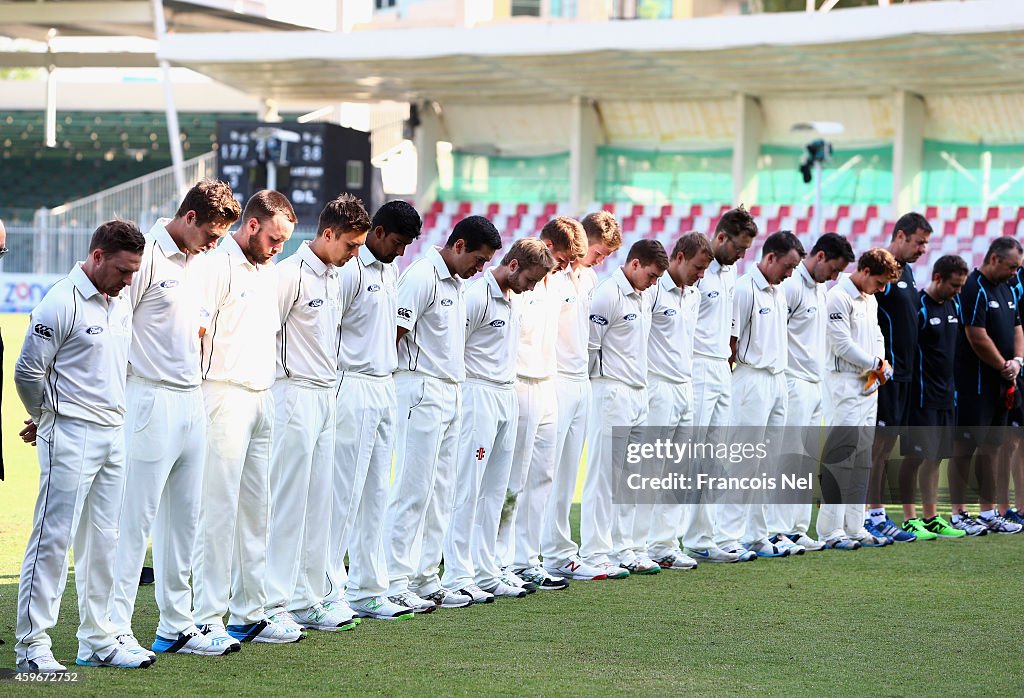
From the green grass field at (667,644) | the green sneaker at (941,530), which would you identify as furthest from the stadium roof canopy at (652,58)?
the green grass field at (667,644)

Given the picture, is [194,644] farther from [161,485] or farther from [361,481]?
[361,481]

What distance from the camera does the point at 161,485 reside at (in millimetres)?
6523

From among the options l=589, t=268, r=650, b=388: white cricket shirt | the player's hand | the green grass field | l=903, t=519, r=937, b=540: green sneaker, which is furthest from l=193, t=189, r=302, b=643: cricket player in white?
l=903, t=519, r=937, b=540: green sneaker

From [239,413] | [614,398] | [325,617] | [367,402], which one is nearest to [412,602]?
[325,617]

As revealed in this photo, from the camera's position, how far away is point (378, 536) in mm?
7852

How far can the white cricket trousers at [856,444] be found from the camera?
11.0 metres

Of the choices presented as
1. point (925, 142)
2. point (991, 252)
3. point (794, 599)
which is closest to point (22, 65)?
point (925, 142)

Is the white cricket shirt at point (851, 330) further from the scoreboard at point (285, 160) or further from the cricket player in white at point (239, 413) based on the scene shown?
the scoreboard at point (285, 160)

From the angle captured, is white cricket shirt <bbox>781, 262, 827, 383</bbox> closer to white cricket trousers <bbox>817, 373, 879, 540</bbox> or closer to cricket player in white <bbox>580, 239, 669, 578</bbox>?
white cricket trousers <bbox>817, 373, 879, 540</bbox>

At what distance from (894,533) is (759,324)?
218 cm

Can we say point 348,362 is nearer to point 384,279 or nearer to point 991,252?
point 384,279

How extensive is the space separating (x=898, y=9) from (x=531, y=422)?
1615cm

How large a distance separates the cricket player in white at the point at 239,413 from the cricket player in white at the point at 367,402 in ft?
1.84

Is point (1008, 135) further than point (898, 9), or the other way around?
point (1008, 135)
